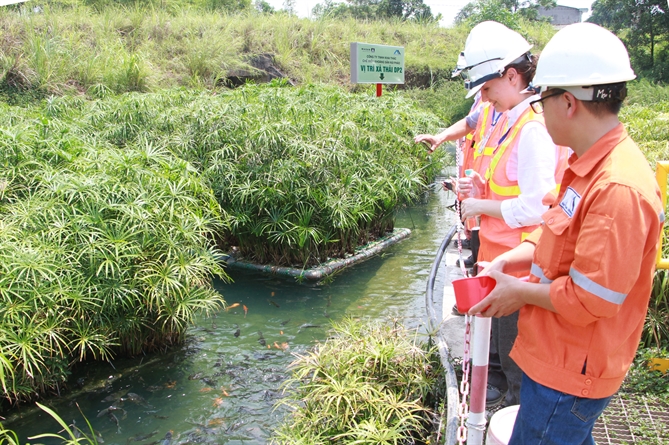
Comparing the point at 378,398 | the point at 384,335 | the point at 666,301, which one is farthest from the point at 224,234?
the point at 666,301

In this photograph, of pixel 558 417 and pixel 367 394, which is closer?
pixel 558 417


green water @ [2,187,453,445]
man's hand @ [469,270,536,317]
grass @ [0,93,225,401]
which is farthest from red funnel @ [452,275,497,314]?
grass @ [0,93,225,401]

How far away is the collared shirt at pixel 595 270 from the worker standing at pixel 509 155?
0.75 metres

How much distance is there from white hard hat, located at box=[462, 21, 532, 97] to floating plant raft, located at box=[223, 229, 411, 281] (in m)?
3.68

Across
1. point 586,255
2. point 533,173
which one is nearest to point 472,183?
point 533,173

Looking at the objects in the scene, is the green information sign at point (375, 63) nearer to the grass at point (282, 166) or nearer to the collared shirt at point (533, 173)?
the grass at point (282, 166)

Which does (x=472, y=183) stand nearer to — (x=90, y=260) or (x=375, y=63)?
(x=90, y=260)

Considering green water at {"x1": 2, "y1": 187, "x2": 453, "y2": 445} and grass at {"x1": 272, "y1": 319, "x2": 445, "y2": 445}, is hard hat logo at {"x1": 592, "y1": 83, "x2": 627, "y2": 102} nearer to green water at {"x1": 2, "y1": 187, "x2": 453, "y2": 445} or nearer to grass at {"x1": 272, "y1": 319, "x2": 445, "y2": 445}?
grass at {"x1": 272, "y1": 319, "x2": 445, "y2": 445}

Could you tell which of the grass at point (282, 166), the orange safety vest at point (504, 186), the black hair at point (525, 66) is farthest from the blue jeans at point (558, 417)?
Result: the grass at point (282, 166)

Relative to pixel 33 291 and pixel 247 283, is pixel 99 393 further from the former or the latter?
pixel 247 283

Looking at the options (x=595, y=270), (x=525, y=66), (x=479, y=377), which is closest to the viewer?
(x=595, y=270)

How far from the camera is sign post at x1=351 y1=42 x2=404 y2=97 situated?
10.0 meters

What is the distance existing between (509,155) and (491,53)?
0.47m

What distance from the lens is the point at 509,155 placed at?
2635mm
